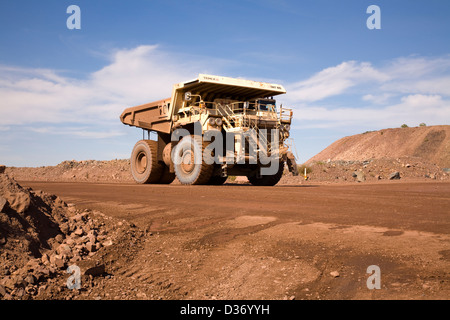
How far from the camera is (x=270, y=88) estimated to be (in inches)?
666

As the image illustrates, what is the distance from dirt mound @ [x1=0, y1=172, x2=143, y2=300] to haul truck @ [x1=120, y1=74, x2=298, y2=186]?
320 inches

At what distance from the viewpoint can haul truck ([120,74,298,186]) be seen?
49.4 ft

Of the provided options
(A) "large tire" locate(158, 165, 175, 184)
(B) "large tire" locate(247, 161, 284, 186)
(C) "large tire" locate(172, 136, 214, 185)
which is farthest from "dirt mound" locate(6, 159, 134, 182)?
(B) "large tire" locate(247, 161, 284, 186)

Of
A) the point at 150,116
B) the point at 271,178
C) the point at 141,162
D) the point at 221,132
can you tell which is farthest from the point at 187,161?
the point at 141,162

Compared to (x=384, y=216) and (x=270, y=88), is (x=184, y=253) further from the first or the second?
(x=270, y=88)

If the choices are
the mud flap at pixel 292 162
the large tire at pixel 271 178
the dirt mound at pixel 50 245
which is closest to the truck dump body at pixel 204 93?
the mud flap at pixel 292 162

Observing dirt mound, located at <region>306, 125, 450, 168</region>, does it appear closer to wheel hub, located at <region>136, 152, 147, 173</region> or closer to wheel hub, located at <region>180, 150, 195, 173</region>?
wheel hub, located at <region>136, 152, 147, 173</region>

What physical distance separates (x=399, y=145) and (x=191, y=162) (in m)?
71.1

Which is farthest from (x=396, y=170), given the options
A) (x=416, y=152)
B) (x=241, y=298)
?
(x=416, y=152)

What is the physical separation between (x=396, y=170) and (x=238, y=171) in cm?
1875

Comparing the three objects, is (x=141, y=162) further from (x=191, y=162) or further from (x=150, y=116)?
(x=191, y=162)

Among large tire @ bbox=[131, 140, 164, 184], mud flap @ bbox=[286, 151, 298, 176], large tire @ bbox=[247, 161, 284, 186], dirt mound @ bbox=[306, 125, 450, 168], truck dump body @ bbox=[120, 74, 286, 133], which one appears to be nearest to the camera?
mud flap @ bbox=[286, 151, 298, 176]

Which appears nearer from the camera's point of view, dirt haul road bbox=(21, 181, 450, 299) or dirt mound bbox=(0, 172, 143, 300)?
dirt haul road bbox=(21, 181, 450, 299)

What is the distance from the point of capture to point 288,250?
541 cm
